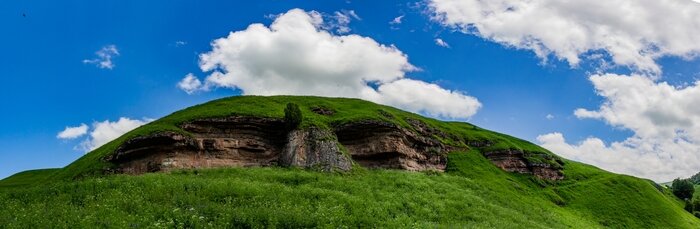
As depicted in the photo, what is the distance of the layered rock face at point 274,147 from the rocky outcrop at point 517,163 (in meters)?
15.9

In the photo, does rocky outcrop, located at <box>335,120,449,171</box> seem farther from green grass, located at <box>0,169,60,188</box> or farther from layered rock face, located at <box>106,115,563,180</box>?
green grass, located at <box>0,169,60,188</box>

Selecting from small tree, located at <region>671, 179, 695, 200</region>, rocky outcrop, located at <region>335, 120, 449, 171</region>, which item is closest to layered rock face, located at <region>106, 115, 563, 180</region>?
rocky outcrop, located at <region>335, 120, 449, 171</region>

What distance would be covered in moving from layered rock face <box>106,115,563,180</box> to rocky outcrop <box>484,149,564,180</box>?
1592 centimetres

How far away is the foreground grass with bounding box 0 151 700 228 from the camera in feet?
82.9

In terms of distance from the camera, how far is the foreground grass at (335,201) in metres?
25.3

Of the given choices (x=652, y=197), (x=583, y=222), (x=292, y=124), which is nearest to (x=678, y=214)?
(x=652, y=197)

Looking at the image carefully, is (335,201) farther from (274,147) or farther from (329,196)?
(274,147)

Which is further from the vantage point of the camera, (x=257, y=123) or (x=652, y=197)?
(x=652, y=197)

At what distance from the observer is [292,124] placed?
58938 millimetres

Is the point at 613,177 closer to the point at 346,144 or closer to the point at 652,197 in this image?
the point at 652,197

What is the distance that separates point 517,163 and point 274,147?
147ft

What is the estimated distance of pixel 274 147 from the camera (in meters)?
60.1

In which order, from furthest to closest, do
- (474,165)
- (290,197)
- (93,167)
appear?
(474,165)
(93,167)
(290,197)

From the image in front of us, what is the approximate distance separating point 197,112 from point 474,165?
4151cm
